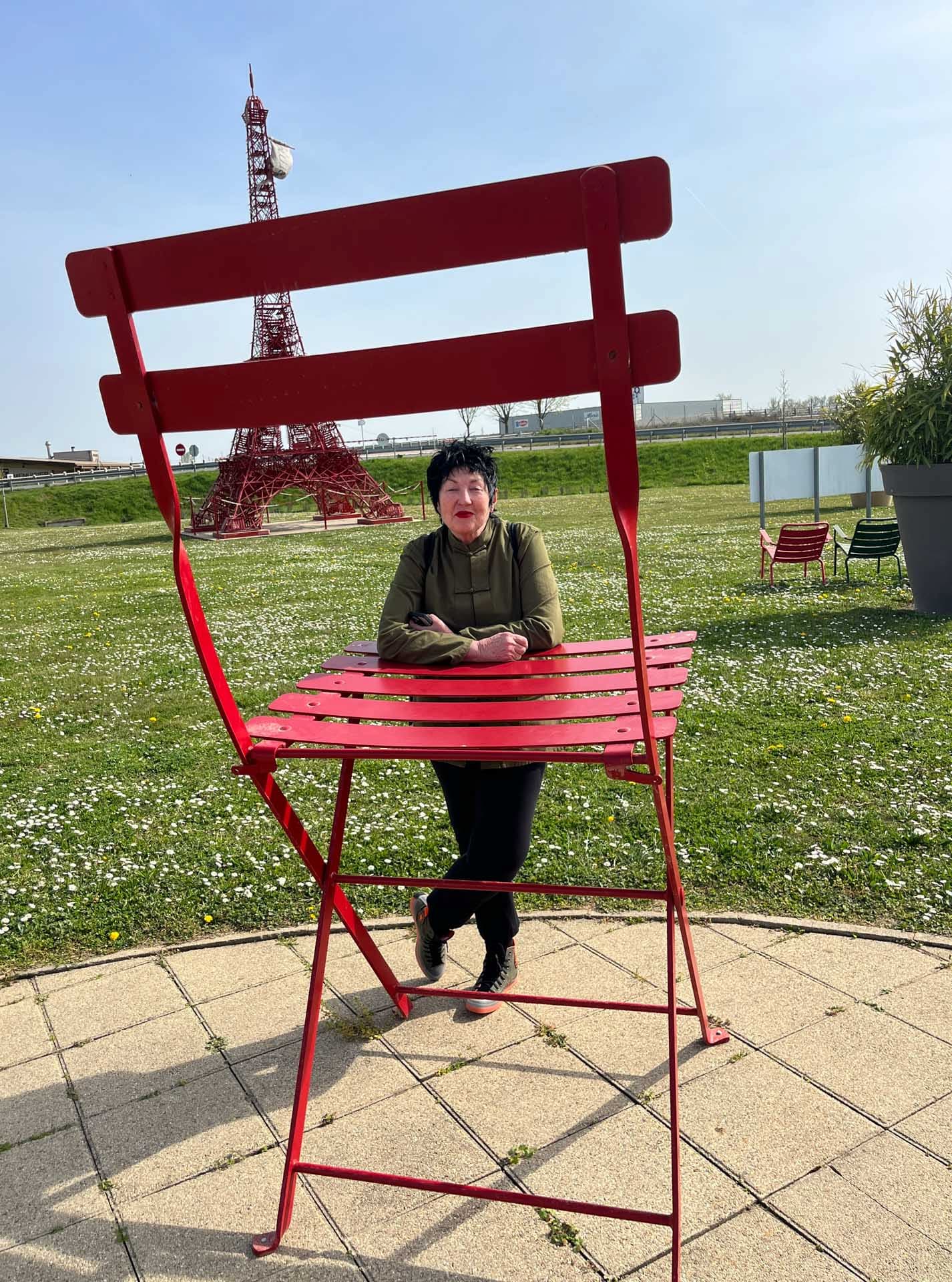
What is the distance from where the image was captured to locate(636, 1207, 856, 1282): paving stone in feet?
7.99

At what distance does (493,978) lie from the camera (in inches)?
149

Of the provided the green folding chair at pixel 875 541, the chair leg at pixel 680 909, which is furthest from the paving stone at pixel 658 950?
the green folding chair at pixel 875 541

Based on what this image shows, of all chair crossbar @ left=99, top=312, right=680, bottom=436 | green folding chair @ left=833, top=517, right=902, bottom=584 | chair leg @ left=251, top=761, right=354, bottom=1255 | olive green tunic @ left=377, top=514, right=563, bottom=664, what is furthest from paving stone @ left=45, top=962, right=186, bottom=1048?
green folding chair @ left=833, top=517, right=902, bottom=584

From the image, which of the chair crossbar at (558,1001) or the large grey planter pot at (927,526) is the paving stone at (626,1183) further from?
the large grey planter pot at (927,526)

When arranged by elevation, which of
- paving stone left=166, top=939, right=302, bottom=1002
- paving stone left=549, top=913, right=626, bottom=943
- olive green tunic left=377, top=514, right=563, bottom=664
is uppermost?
olive green tunic left=377, top=514, right=563, bottom=664

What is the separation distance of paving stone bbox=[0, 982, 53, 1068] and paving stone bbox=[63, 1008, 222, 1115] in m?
0.15

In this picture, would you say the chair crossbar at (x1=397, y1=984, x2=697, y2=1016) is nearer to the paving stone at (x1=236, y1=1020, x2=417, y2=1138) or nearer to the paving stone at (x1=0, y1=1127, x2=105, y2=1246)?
the paving stone at (x1=236, y1=1020, x2=417, y2=1138)

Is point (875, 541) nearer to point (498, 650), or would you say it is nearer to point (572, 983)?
point (572, 983)

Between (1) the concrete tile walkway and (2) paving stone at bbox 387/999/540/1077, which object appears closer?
(1) the concrete tile walkway

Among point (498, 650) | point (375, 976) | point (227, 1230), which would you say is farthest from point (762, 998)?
point (227, 1230)

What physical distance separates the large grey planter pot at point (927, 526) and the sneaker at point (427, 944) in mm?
8683

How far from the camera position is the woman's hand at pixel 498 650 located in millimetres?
3244

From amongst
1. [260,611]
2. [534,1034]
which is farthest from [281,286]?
[260,611]

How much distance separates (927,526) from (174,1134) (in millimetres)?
10043
